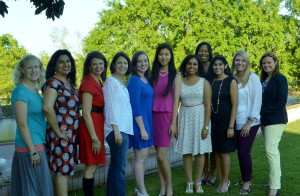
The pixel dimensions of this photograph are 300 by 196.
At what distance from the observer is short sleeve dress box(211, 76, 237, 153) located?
5559mm

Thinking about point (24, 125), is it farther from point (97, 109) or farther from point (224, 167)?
point (224, 167)

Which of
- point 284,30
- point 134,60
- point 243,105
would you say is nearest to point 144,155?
point 134,60

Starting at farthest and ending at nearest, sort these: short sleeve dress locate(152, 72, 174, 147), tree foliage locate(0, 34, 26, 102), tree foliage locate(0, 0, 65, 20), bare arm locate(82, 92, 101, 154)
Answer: tree foliage locate(0, 34, 26, 102) → short sleeve dress locate(152, 72, 174, 147) → bare arm locate(82, 92, 101, 154) → tree foliage locate(0, 0, 65, 20)

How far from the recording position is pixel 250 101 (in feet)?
18.2

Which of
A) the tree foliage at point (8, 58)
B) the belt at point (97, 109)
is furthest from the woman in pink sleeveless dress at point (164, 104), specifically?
the tree foliage at point (8, 58)

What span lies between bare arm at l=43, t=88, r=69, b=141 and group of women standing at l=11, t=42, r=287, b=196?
1 cm

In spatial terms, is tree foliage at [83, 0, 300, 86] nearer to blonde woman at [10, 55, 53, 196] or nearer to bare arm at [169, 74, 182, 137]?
bare arm at [169, 74, 182, 137]

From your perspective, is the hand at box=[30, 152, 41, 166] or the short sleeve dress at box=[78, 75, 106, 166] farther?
the short sleeve dress at box=[78, 75, 106, 166]

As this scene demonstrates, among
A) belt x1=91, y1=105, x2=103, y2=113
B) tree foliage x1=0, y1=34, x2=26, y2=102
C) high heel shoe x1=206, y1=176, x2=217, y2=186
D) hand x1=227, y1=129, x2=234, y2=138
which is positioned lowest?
high heel shoe x1=206, y1=176, x2=217, y2=186

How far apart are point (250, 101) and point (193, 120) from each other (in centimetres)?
84

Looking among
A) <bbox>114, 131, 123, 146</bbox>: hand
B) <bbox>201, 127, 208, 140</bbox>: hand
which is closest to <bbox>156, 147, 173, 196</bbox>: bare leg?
<bbox>201, 127, 208, 140</bbox>: hand

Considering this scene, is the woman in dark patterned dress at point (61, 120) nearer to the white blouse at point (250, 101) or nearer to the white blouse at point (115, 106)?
the white blouse at point (115, 106)

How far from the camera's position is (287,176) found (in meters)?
6.66

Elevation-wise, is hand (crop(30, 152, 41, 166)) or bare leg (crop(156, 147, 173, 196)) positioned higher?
hand (crop(30, 152, 41, 166))
